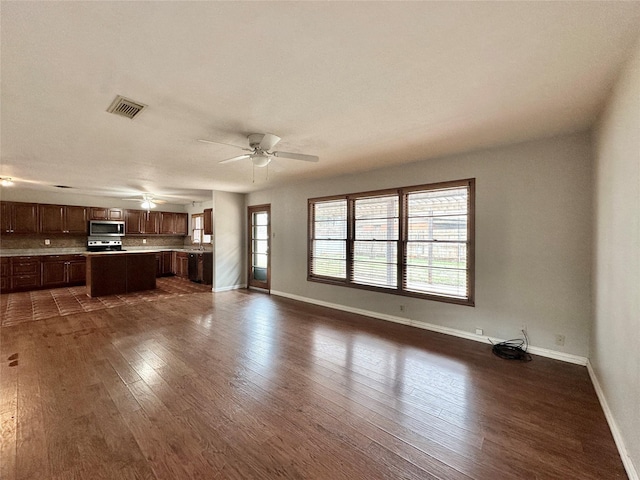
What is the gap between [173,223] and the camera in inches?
380

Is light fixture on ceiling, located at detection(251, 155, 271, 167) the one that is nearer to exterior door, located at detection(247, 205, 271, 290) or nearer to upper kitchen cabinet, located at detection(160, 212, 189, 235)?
exterior door, located at detection(247, 205, 271, 290)

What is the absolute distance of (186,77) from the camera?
6.46ft

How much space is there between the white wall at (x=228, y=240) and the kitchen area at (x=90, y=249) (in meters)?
0.99

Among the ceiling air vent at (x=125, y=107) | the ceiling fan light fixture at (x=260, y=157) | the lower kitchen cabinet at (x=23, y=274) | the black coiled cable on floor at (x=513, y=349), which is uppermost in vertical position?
the ceiling air vent at (x=125, y=107)

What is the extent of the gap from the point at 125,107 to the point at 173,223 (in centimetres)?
808

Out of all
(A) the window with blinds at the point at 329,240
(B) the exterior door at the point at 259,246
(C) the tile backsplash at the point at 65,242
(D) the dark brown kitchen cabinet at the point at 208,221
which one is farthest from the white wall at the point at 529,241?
(C) the tile backsplash at the point at 65,242

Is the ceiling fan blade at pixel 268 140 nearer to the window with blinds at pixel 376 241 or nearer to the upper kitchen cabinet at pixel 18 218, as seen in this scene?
the window with blinds at pixel 376 241

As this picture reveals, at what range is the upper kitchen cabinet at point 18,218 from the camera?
6.62 metres

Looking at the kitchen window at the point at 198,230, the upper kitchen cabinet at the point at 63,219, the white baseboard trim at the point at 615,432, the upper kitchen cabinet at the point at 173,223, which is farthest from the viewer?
the upper kitchen cabinet at the point at 173,223

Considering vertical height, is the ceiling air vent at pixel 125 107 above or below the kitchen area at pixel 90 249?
above

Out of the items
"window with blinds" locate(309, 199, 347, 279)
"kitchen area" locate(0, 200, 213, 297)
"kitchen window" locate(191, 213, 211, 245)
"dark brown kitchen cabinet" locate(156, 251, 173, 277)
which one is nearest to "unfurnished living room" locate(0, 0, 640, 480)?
"window with blinds" locate(309, 199, 347, 279)

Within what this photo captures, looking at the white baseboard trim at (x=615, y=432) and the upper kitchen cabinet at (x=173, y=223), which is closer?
the white baseboard trim at (x=615, y=432)

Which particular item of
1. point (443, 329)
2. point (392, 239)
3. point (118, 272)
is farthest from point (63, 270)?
point (443, 329)

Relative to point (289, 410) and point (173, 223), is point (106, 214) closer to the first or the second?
point (173, 223)
